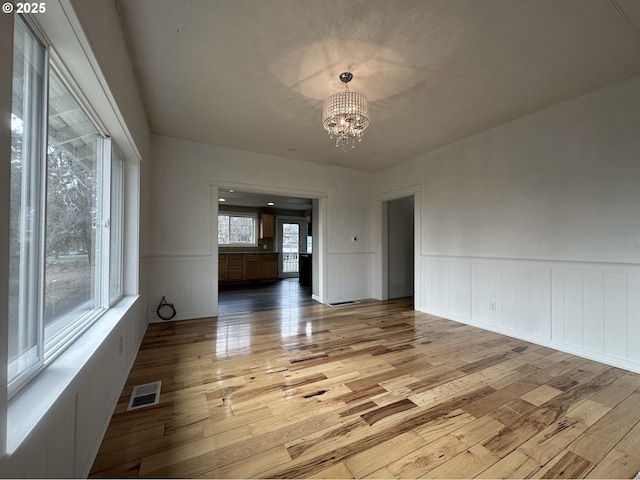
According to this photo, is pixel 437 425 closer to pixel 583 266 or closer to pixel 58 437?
pixel 58 437

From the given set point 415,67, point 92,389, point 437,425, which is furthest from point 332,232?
point 92,389

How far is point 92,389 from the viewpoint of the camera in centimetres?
144

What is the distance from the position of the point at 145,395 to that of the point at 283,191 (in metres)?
3.39

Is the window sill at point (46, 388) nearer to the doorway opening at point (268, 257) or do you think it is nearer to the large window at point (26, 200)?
the large window at point (26, 200)

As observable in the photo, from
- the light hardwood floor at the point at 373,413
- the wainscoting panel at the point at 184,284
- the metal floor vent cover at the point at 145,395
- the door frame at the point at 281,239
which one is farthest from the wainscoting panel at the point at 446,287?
the door frame at the point at 281,239

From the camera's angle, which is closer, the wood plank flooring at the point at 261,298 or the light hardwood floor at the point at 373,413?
the light hardwood floor at the point at 373,413

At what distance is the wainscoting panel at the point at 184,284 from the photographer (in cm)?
386

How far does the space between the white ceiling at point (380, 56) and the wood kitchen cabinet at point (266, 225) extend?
535cm

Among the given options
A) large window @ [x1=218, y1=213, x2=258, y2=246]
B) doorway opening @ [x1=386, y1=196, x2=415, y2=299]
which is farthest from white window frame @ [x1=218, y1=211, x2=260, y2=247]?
doorway opening @ [x1=386, y1=196, x2=415, y2=299]

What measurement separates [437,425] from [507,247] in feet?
8.42

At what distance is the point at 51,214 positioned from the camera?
133cm

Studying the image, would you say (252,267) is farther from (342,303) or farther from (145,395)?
(145,395)

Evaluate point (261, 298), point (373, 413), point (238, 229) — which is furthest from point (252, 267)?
point (373, 413)

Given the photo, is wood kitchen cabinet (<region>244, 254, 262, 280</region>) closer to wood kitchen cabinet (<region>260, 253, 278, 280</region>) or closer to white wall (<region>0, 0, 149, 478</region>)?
wood kitchen cabinet (<region>260, 253, 278, 280</region>)
